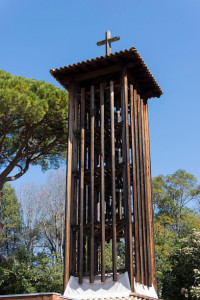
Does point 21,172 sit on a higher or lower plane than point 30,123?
lower

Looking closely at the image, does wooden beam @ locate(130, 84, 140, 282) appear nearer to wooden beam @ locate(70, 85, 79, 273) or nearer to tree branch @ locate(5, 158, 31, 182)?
wooden beam @ locate(70, 85, 79, 273)

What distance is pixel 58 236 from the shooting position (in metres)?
21.6

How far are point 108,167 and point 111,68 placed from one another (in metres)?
2.95

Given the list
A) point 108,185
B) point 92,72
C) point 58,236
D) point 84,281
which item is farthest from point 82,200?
point 58,236

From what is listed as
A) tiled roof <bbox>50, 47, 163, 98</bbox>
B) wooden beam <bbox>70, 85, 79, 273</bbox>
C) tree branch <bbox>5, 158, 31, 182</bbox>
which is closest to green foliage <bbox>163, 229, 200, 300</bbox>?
wooden beam <bbox>70, 85, 79, 273</bbox>

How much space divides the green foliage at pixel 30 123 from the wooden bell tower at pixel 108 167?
221 centimetres

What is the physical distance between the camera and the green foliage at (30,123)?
544 inches

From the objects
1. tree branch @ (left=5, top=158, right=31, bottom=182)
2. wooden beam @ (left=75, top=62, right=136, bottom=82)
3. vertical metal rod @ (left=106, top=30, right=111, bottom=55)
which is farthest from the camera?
tree branch @ (left=5, top=158, right=31, bottom=182)

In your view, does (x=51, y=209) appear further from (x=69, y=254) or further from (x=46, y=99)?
(x=69, y=254)

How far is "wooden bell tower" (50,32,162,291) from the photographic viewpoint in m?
10.1

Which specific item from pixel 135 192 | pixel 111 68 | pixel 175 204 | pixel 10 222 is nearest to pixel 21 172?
pixel 111 68

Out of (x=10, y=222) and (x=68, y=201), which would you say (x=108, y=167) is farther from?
(x=10, y=222)

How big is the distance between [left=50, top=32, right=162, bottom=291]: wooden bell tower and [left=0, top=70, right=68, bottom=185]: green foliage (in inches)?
87.1

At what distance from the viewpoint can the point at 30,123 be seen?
573 inches
